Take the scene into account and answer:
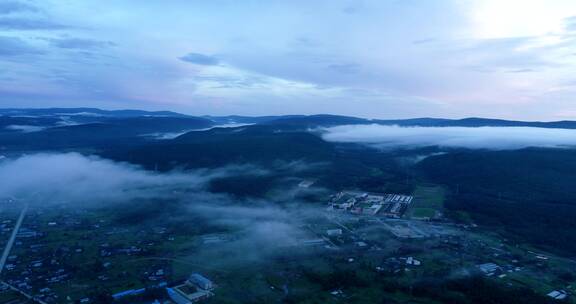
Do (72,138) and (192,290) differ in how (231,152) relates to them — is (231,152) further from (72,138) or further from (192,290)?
(72,138)

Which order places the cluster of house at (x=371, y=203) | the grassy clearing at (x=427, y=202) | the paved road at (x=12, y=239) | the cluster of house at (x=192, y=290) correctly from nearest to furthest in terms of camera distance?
the cluster of house at (x=192, y=290), the paved road at (x=12, y=239), the grassy clearing at (x=427, y=202), the cluster of house at (x=371, y=203)

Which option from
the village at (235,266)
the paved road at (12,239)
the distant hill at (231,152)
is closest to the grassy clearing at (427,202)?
the village at (235,266)

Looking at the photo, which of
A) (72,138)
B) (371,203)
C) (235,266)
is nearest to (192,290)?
(235,266)

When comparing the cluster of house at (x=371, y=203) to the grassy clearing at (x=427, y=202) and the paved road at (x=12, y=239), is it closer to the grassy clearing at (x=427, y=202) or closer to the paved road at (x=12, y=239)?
the grassy clearing at (x=427, y=202)

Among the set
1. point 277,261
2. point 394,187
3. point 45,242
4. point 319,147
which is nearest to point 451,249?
point 277,261

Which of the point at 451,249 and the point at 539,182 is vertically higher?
the point at 539,182

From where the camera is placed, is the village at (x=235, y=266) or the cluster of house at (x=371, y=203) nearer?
the village at (x=235, y=266)

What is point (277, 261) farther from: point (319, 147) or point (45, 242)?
point (319, 147)
